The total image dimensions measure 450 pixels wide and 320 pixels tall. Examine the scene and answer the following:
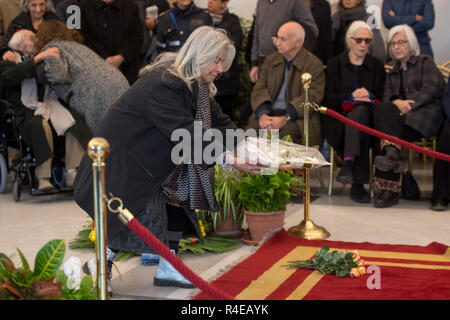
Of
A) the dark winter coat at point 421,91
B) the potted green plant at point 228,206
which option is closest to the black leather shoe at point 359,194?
the dark winter coat at point 421,91

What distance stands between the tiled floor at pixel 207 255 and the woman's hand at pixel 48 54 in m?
1.37

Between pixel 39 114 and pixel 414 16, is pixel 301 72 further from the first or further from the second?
pixel 39 114

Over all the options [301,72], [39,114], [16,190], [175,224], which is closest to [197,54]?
[175,224]

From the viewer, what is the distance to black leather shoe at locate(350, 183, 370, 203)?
20.2ft

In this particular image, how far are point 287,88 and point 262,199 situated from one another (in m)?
2.11

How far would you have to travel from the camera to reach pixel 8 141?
6.86m

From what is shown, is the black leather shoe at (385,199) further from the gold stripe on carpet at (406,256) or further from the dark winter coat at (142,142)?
the dark winter coat at (142,142)

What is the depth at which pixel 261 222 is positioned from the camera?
4.65m

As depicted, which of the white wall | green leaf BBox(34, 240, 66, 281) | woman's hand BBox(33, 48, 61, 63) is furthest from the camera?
the white wall

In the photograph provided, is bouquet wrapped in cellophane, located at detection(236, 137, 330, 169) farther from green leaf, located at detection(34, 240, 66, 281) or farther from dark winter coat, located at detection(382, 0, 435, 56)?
dark winter coat, located at detection(382, 0, 435, 56)

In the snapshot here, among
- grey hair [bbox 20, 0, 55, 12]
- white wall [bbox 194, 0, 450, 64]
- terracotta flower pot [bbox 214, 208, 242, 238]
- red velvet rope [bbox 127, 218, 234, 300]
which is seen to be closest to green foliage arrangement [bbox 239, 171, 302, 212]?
terracotta flower pot [bbox 214, 208, 242, 238]

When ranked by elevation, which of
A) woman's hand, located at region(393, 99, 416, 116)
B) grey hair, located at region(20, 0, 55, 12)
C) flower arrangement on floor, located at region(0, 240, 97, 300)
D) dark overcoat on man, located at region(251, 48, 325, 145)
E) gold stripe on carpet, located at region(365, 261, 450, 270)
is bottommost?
gold stripe on carpet, located at region(365, 261, 450, 270)

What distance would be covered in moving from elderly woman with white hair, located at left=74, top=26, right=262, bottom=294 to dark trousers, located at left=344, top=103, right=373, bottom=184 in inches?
107
